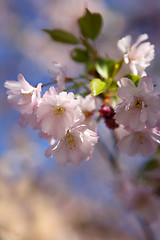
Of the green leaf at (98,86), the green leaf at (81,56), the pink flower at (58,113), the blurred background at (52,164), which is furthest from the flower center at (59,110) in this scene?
the blurred background at (52,164)

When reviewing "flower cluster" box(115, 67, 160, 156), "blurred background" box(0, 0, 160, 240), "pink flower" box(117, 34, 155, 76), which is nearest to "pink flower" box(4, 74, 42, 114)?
"flower cluster" box(115, 67, 160, 156)

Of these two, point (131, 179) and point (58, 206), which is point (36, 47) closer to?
point (58, 206)

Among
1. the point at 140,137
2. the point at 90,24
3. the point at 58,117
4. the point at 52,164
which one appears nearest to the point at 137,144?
the point at 140,137

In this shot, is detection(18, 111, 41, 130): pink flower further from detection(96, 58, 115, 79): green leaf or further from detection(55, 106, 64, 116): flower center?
detection(96, 58, 115, 79): green leaf

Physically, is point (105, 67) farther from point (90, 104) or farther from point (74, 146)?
point (74, 146)

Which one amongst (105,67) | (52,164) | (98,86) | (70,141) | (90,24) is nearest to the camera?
(98,86)

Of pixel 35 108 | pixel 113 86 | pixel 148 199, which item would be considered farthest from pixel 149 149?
pixel 148 199

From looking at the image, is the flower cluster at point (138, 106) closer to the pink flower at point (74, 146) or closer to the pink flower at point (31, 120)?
Result: the pink flower at point (74, 146)
